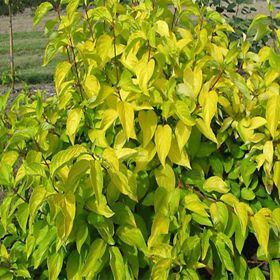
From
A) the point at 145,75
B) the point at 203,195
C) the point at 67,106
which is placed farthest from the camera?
the point at 67,106

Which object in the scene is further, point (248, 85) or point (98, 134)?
point (248, 85)

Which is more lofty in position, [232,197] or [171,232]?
[232,197]

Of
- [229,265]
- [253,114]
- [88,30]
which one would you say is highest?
[88,30]

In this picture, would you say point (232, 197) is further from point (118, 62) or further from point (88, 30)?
point (88, 30)

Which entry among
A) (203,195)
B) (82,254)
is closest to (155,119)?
(203,195)

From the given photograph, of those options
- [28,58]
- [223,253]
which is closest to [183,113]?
[223,253]

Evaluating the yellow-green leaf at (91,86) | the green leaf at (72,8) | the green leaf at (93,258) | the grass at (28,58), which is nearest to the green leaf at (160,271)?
the green leaf at (93,258)

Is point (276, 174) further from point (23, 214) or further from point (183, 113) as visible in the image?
point (23, 214)

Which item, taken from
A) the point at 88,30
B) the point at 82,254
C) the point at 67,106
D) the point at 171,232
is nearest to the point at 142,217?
the point at 171,232

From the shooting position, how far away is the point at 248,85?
1.81 metres

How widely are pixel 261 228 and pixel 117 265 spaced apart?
1.28 feet

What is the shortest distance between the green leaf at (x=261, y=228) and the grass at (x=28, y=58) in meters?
5.99

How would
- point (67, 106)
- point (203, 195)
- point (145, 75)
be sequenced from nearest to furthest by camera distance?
point (145, 75), point (203, 195), point (67, 106)

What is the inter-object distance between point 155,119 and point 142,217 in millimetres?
309
